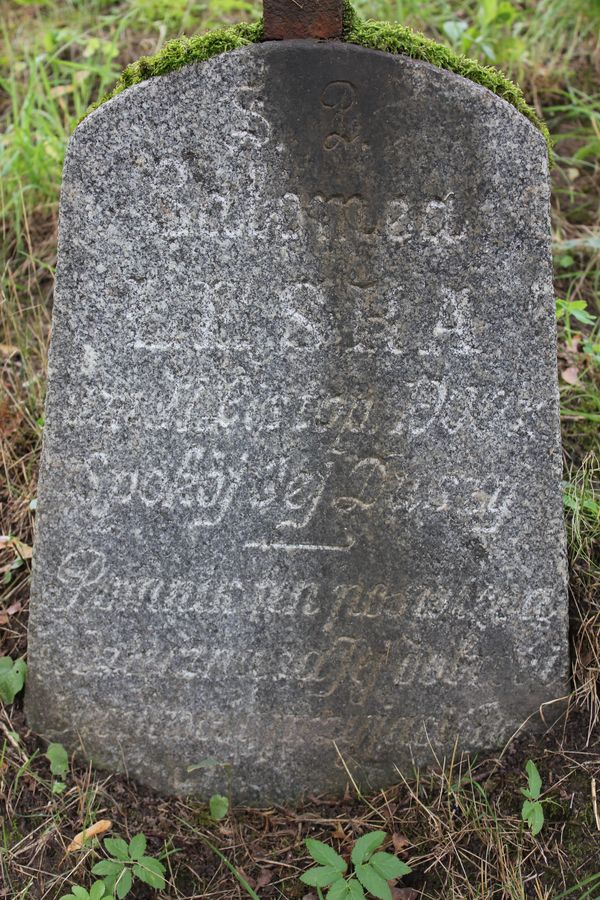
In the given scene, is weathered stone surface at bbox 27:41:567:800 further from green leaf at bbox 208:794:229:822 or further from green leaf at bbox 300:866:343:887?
green leaf at bbox 300:866:343:887

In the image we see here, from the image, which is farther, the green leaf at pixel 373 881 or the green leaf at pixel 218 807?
the green leaf at pixel 218 807

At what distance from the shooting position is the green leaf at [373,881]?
5.49 feet

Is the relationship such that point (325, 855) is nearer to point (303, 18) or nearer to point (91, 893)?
point (91, 893)

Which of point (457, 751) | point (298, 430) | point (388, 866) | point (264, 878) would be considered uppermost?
point (298, 430)

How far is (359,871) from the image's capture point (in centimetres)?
171

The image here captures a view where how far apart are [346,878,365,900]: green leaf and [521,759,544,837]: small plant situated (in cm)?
41

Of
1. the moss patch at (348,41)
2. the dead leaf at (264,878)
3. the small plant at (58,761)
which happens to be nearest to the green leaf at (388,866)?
the dead leaf at (264,878)

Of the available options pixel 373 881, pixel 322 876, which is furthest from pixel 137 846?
pixel 373 881

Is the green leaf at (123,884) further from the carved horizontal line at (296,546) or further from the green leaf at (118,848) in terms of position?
the carved horizontal line at (296,546)

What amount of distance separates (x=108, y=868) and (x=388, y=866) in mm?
610

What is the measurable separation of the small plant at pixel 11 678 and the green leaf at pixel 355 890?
3.08ft

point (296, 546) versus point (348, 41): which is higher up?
point (348, 41)

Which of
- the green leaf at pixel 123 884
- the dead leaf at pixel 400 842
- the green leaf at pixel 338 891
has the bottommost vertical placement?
the dead leaf at pixel 400 842

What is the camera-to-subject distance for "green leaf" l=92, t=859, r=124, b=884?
1.80m
